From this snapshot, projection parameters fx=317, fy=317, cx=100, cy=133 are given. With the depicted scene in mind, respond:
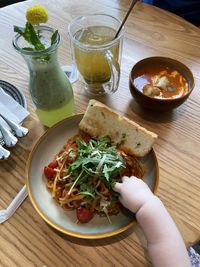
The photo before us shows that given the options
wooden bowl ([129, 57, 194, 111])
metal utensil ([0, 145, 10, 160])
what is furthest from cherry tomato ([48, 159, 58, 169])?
wooden bowl ([129, 57, 194, 111])

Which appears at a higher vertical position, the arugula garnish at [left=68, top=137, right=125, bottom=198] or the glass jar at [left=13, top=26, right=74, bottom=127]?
the glass jar at [left=13, top=26, right=74, bottom=127]

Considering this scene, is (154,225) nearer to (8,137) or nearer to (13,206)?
(13,206)

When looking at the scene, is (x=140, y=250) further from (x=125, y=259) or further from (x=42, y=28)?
(x=42, y=28)

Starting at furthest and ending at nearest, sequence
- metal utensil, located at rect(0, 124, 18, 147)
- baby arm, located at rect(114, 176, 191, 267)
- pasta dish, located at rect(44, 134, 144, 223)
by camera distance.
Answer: metal utensil, located at rect(0, 124, 18, 147), pasta dish, located at rect(44, 134, 144, 223), baby arm, located at rect(114, 176, 191, 267)

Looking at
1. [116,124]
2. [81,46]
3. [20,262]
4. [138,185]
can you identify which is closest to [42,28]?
[81,46]

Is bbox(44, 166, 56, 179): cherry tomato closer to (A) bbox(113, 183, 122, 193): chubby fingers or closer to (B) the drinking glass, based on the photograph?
(A) bbox(113, 183, 122, 193): chubby fingers

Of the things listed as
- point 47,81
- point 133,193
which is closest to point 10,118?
point 47,81
